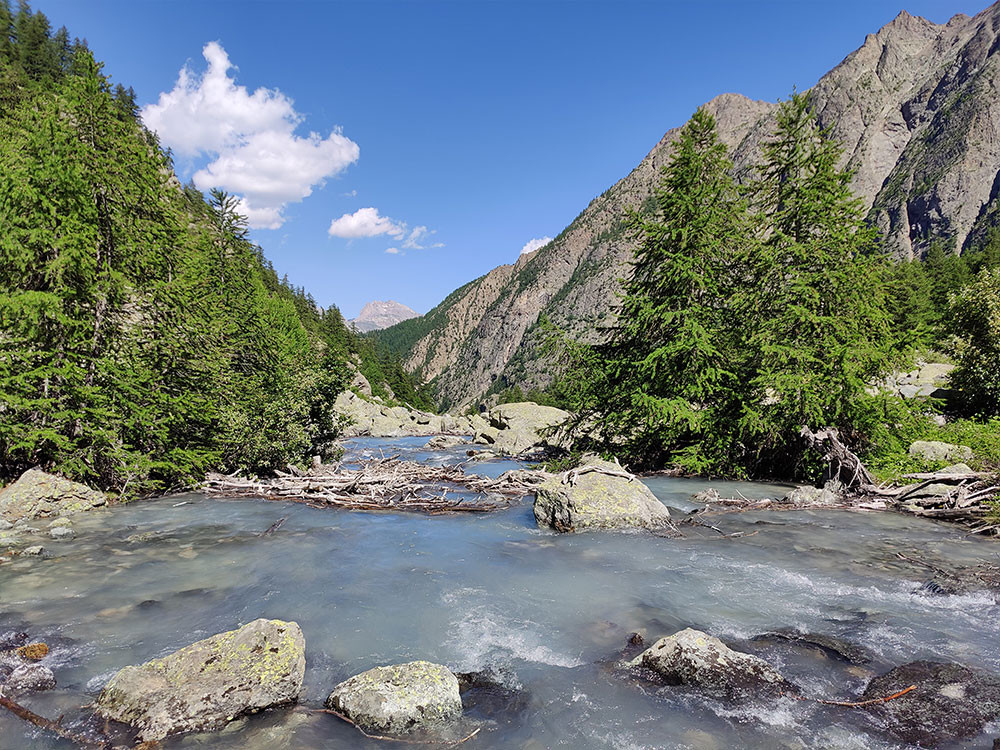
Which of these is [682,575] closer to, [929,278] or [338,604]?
[338,604]

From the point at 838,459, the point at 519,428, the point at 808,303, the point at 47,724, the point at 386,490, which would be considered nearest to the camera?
the point at 47,724

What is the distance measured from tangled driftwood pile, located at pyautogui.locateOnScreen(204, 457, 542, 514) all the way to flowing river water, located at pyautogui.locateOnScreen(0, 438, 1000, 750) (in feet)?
6.30

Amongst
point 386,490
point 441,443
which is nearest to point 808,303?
point 386,490

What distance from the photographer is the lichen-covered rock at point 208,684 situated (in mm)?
4379

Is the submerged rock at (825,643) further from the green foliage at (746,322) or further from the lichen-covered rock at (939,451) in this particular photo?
the lichen-covered rock at (939,451)

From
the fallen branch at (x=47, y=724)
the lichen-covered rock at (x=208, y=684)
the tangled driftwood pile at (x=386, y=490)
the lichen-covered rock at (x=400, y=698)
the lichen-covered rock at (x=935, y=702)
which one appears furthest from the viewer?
the tangled driftwood pile at (x=386, y=490)

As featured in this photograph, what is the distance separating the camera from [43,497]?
40.7 ft

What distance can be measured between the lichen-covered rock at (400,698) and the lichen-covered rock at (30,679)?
305 centimetres

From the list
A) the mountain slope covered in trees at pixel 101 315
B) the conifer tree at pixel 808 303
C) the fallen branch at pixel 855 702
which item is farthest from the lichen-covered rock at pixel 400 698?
the conifer tree at pixel 808 303

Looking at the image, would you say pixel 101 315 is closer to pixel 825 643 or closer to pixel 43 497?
pixel 43 497

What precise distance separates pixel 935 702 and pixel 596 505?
709 cm

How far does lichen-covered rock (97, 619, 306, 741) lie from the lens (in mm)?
4379

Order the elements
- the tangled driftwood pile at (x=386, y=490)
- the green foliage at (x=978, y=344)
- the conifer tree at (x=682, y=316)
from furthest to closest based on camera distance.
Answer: the green foliage at (x=978, y=344)
the conifer tree at (x=682, y=316)
the tangled driftwood pile at (x=386, y=490)

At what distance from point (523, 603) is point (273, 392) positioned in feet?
59.9
